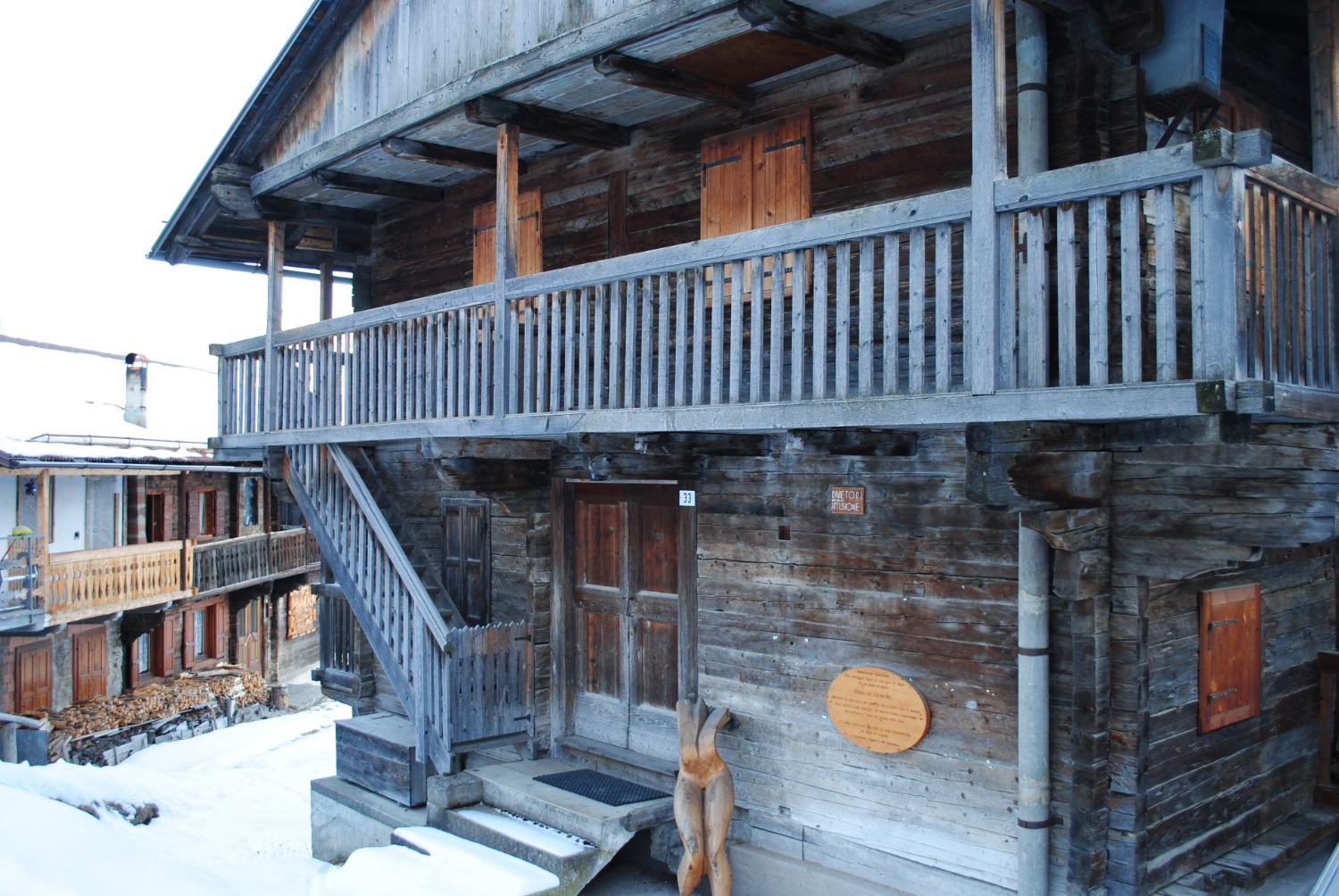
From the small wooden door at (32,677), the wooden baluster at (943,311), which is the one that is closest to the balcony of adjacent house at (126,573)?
the small wooden door at (32,677)

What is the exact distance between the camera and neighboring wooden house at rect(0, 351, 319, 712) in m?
24.3

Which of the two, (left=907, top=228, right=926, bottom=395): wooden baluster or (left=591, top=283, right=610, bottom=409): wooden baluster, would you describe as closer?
(left=907, top=228, right=926, bottom=395): wooden baluster

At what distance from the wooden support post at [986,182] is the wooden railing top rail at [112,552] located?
2479cm

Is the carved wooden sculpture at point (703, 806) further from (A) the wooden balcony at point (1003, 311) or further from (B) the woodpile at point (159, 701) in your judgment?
(B) the woodpile at point (159, 701)

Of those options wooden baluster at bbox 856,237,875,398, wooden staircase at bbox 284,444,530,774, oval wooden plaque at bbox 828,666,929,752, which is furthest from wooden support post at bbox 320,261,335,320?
wooden baluster at bbox 856,237,875,398

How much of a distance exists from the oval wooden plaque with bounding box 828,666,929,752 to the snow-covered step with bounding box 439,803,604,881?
211 cm

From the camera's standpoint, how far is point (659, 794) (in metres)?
8.32

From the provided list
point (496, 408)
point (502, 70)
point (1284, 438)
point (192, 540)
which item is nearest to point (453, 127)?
point (502, 70)

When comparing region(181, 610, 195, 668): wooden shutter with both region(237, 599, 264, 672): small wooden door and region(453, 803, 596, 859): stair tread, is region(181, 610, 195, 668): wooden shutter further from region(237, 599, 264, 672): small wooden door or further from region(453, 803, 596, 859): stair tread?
region(453, 803, 596, 859): stair tread

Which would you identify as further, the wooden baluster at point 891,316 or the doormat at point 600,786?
the doormat at point 600,786

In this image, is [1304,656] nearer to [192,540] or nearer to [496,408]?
[496,408]

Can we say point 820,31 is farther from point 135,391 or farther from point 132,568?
point 135,391

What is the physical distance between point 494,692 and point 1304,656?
641cm

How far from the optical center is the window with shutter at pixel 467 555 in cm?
1034
